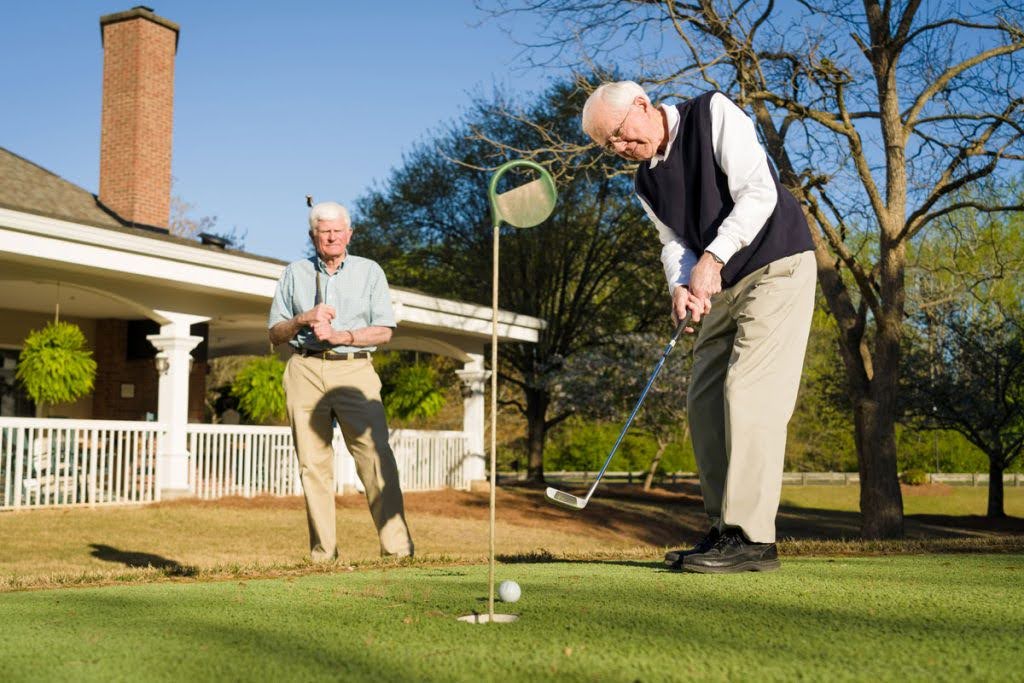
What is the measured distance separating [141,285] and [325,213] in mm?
9150

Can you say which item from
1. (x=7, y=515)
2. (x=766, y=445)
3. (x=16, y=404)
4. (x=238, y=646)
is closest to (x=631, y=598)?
(x=766, y=445)

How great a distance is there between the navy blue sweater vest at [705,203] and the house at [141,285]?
981 centimetres

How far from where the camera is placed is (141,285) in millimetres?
13844

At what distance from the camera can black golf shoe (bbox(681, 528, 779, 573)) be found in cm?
363

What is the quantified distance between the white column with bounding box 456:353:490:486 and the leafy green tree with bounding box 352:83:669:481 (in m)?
4.61

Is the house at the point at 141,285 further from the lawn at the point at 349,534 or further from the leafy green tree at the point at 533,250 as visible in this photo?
the leafy green tree at the point at 533,250

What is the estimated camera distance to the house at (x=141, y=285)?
12.8 metres

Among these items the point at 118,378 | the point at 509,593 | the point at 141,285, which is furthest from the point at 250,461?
the point at 509,593

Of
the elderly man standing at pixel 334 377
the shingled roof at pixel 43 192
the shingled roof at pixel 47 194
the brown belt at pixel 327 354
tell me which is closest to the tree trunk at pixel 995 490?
the shingled roof at pixel 47 194

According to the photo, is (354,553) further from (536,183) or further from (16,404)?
(16,404)

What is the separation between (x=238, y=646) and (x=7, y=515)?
987 cm

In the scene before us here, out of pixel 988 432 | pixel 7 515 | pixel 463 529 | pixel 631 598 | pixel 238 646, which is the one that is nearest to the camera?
pixel 238 646

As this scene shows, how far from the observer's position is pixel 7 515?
1102 cm

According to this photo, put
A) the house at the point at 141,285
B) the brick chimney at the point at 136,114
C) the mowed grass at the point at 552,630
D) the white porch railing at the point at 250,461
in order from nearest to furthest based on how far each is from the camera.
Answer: the mowed grass at the point at 552,630 < the house at the point at 141,285 < the white porch railing at the point at 250,461 < the brick chimney at the point at 136,114
